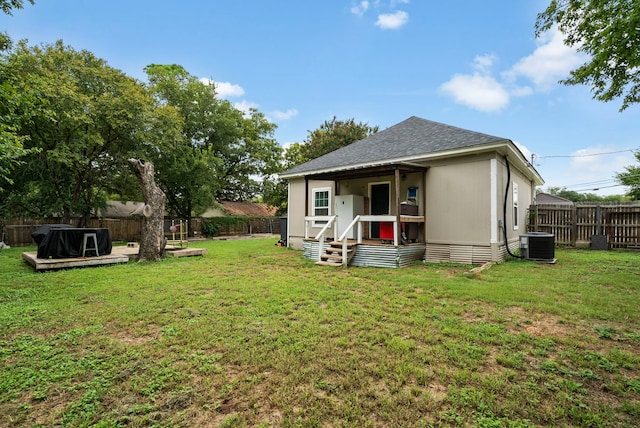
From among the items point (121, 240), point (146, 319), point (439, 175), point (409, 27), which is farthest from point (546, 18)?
point (121, 240)

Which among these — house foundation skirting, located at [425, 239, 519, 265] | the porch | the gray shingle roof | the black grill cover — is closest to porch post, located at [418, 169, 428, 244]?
the porch

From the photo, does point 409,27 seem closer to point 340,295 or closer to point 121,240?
point 340,295

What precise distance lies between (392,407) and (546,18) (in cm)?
836

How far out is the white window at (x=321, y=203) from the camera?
427 inches

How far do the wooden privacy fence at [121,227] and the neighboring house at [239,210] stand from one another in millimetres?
2569

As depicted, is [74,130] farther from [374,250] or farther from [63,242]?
[374,250]

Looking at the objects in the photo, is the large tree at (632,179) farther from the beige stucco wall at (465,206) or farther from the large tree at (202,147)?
the large tree at (202,147)

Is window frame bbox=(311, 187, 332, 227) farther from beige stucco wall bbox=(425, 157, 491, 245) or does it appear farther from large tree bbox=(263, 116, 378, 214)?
large tree bbox=(263, 116, 378, 214)

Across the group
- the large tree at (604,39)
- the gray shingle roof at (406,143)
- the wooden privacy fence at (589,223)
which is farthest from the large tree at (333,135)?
the large tree at (604,39)

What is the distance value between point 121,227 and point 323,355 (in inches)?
728

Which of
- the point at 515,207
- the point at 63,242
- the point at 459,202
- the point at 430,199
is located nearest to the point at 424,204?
the point at 430,199

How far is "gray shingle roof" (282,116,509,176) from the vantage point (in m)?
8.09

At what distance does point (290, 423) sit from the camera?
1785mm

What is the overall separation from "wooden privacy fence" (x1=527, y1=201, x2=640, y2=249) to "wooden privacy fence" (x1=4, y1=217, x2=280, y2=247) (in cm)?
1902
